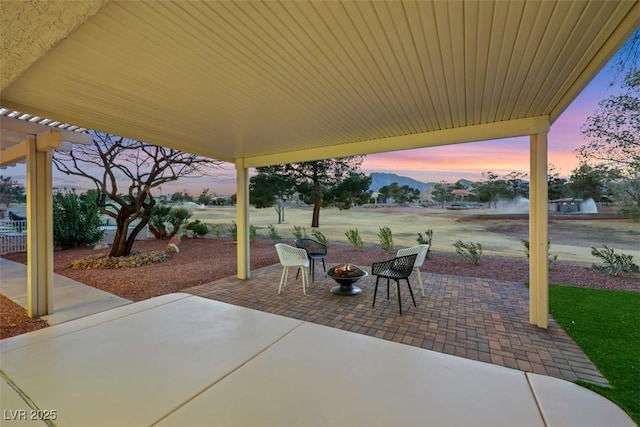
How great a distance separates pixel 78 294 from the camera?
4258 millimetres

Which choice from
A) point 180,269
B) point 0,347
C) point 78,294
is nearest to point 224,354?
point 0,347

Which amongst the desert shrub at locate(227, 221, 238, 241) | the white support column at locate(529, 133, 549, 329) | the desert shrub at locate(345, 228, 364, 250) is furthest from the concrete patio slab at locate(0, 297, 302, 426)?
the desert shrub at locate(227, 221, 238, 241)

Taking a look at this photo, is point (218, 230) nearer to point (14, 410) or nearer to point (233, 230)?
point (233, 230)

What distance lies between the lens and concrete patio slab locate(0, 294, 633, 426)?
1035 millimetres

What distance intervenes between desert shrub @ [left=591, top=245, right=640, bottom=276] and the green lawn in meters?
1.13

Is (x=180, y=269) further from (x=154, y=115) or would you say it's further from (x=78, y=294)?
(x=154, y=115)

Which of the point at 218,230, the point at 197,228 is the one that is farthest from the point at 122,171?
the point at 218,230

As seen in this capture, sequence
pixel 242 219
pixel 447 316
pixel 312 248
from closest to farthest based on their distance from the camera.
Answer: pixel 447 316 < pixel 242 219 < pixel 312 248

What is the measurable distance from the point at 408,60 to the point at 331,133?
185 cm

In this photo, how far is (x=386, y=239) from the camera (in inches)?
289

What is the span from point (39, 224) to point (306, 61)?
409 cm

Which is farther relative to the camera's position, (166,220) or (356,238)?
(166,220)

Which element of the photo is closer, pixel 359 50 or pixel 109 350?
pixel 109 350

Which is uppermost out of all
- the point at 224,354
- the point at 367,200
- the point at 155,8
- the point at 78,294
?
the point at 155,8
